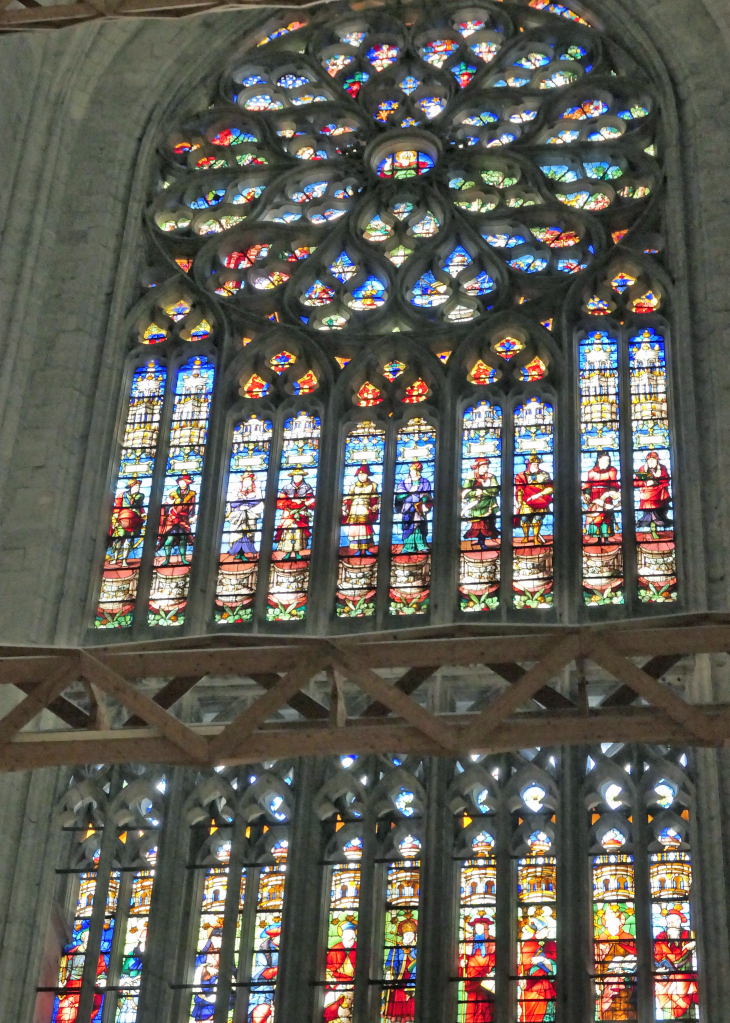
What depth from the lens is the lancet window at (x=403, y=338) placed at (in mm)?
16297

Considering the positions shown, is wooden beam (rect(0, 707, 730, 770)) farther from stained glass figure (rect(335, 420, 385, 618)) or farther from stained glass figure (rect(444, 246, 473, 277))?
stained glass figure (rect(444, 246, 473, 277))

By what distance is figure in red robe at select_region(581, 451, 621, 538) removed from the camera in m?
16.2

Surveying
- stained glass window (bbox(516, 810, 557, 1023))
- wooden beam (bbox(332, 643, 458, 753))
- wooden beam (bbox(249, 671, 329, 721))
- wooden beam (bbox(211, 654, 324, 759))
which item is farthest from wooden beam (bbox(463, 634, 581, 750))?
stained glass window (bbox(516, 810, 557, 1023))

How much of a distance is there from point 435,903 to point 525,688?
2930mm

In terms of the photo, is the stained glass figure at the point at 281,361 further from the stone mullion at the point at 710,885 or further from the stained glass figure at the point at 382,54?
the stone mullion at the point at 710,885

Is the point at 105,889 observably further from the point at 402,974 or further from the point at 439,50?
the point at 439,50

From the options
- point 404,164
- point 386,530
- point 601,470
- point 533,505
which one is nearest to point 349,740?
point 386,530

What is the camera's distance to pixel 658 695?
12.0 m

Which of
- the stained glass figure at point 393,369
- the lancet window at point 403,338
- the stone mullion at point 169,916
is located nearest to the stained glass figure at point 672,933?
the lancet window at point 403,338

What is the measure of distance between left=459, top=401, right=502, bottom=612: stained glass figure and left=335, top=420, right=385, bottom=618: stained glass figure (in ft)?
2.42

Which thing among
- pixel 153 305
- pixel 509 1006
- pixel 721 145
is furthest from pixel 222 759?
pixel 721 145

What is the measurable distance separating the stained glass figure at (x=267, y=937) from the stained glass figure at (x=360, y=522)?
2266 mm

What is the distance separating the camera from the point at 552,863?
47.4ft

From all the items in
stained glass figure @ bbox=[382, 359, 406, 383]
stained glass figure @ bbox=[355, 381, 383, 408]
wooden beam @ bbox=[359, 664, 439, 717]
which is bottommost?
wooden beam @ bbox=[359, 664, 439, 717]
